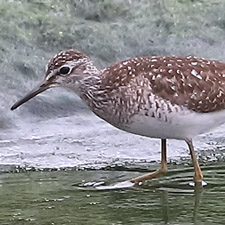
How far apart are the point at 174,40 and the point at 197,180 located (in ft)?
10.8

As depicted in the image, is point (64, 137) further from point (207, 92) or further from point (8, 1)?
point (8, 1)

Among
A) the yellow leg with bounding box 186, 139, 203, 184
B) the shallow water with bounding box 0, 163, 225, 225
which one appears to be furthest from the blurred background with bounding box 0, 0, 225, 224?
the yellow leg with bounding box 186, 139, 203, 184

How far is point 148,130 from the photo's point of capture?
6.64m

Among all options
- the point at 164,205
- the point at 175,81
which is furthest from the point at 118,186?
the point at 175,81

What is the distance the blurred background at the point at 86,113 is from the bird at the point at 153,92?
1.44ft

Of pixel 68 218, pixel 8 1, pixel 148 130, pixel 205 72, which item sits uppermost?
pixel 8 1

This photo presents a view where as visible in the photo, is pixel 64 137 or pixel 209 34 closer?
pixel 64 137

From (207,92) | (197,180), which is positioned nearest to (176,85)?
(207,92)

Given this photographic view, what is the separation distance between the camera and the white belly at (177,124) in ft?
21.6

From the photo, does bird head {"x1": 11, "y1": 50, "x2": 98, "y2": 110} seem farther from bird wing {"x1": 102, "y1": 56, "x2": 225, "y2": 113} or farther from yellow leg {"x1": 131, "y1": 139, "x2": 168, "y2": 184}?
yellow leg {"x1": 131, "y1": 139, "x2": 168, "y2": 184}

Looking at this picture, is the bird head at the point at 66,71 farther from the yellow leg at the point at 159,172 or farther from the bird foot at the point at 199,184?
the bird foot at the point at 199,184

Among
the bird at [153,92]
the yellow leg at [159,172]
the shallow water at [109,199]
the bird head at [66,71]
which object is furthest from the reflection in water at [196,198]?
the bird head at [66,71]

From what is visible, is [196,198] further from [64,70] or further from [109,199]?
[64,70]

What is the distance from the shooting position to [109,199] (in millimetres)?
6262
